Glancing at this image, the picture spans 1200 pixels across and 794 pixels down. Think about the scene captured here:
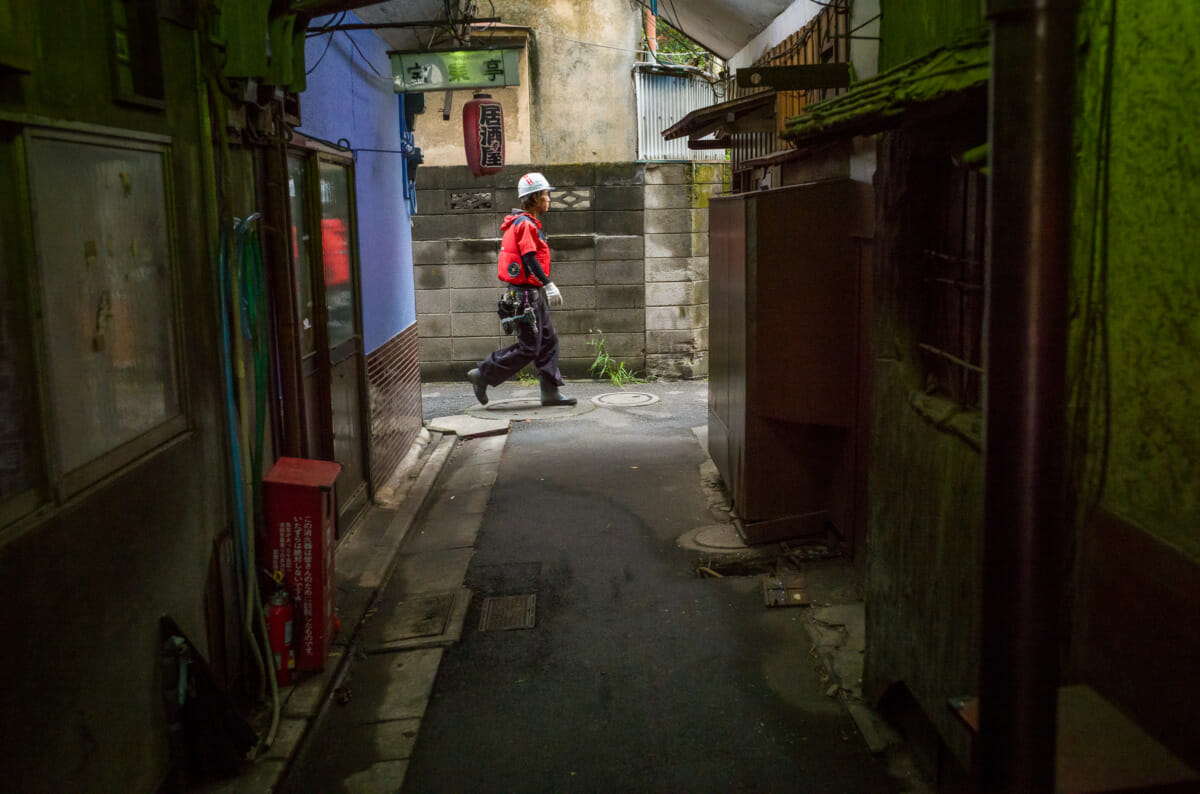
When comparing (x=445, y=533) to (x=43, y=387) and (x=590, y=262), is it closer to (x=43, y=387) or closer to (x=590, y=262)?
(x=43, y=387)

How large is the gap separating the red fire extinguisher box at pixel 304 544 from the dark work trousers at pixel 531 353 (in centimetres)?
727

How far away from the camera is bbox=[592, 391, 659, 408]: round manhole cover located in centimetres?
1336

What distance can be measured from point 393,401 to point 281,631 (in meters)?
4.89

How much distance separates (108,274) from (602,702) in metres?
3.27

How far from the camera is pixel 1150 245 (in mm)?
2740

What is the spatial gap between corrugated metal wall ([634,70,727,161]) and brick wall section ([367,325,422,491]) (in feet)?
19.3

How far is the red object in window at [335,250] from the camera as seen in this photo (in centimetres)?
774

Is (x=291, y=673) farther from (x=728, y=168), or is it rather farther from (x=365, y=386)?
(x=728, y=168)

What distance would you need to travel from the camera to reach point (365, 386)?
8805mm

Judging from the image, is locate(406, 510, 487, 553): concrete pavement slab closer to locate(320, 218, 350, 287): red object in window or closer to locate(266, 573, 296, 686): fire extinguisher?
locate(320, 218, 350, 287): red object in window

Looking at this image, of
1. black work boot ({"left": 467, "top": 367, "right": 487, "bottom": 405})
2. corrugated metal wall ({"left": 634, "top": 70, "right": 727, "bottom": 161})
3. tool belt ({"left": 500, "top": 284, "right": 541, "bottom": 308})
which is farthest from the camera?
corrugated metal wall ({"left": 634, "top": 70, "right": 727, "bottom": 161})

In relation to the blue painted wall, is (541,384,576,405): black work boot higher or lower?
lower

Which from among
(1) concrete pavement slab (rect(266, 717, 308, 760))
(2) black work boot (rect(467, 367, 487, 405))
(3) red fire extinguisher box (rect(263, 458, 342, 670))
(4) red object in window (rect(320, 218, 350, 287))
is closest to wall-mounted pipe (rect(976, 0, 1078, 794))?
(1) concrete pavement slab (rect(266, 717, 308, 760))

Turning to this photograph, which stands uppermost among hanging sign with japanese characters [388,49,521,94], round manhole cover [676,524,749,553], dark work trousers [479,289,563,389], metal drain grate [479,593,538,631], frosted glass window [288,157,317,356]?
hanging sign with japanese characters [388,49,521,94]
